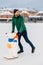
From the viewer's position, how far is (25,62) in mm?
8953

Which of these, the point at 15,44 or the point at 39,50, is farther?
the point at 39,50

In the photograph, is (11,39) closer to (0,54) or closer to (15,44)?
(15,44)

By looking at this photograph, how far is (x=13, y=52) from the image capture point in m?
9.61

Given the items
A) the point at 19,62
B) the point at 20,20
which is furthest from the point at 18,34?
the point at 19,62

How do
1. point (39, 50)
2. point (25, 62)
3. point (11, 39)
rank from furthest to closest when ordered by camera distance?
1. point (39, 50)
2. point (11, 39)
3. point (25, 62)

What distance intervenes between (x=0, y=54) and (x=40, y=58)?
63.3 inches

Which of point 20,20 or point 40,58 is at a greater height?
point 20,20

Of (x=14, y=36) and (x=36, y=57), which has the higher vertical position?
(x=14, y=36)

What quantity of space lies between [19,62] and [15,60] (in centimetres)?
39

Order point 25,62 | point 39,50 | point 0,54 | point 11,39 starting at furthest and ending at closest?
point 39,50
point 0,54
point 11,39
point 25,62

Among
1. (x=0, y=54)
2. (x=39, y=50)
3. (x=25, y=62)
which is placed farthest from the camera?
(x=39, y=50)

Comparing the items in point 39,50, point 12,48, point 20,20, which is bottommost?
point 39,50

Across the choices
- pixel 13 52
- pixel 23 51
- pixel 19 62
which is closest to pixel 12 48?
pixel 13 52

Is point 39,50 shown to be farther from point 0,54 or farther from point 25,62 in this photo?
point 25,62
